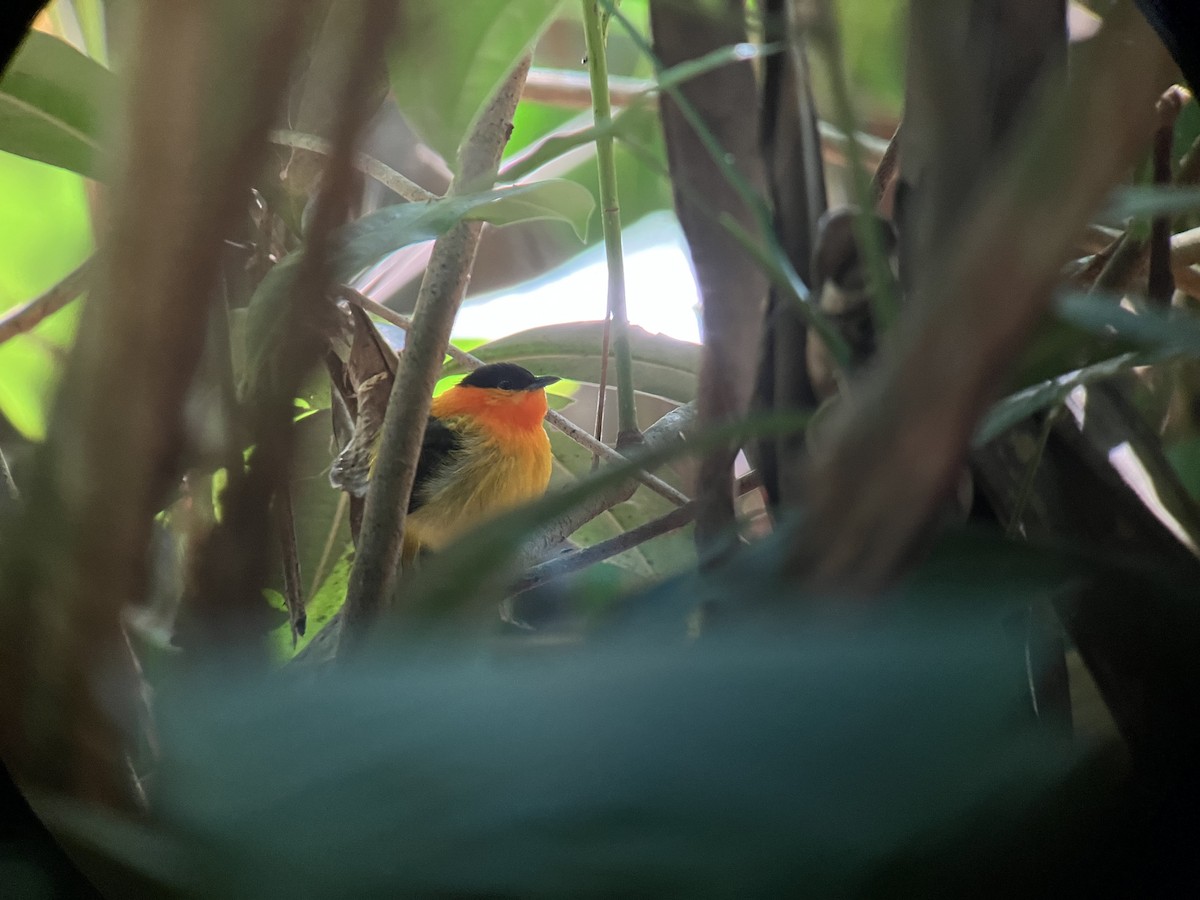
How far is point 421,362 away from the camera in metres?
0.38

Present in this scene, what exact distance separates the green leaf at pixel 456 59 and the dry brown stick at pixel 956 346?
7.5 inches

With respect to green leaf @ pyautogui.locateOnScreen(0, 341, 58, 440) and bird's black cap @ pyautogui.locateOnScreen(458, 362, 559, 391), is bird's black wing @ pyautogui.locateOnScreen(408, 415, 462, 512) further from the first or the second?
green leaf @ pyautogui.locateOnScreen(0, 341, 58, 440)

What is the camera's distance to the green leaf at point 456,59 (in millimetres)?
299

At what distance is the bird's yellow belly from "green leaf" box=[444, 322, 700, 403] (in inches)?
9.7

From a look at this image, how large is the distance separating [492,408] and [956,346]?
40.1 inches

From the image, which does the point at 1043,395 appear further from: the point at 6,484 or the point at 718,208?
the point at 6,484

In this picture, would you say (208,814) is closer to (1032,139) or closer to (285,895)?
(285,895)

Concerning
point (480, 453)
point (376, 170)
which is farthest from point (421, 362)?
point (480, 453)

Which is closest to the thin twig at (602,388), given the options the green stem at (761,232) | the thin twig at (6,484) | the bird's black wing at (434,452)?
the green stem at (761,232)

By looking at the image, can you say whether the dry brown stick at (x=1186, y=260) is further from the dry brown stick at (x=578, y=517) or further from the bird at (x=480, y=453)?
the bird at (x=480, y=453)

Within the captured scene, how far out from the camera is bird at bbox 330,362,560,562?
2.50ft

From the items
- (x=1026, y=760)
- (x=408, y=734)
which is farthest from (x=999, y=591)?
(x=408, y=734)

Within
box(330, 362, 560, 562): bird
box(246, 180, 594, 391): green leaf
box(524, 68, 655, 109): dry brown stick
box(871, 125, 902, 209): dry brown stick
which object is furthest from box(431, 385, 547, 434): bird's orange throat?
box(871, 125, 902, 209): dry brown stick

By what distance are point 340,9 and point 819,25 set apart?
0.44 feet
